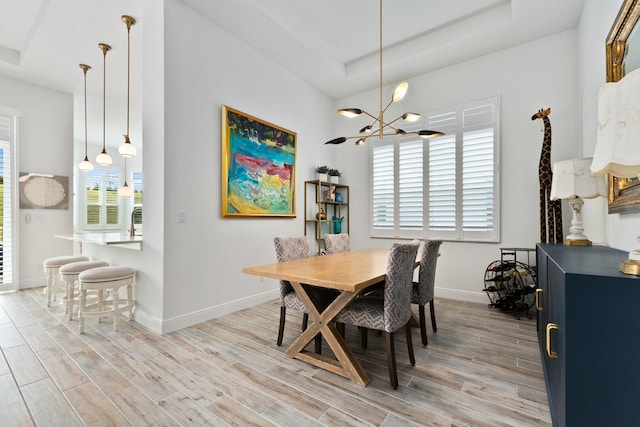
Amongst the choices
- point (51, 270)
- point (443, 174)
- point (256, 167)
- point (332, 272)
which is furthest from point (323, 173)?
point (51, 270)

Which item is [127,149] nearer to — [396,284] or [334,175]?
[334,175]

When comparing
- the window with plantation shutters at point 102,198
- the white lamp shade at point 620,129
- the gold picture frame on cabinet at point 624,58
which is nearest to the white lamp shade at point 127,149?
the white lamp shade at point 620,129

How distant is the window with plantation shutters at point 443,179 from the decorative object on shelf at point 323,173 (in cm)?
76

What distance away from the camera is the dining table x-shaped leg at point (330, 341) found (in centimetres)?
197

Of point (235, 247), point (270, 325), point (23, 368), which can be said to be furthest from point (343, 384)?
point (23, 368)

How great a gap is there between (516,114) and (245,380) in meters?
4.02

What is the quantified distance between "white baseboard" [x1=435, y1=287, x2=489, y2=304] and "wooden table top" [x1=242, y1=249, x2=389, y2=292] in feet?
6.33

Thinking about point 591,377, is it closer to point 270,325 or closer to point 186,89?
point 270,325

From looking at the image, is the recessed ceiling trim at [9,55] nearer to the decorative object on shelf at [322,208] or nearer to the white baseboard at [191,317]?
the white baseboard at [191,317]

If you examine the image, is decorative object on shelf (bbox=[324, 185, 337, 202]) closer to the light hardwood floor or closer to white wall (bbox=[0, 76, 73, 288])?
the light hardwood floor

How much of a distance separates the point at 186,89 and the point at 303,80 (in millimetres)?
2047

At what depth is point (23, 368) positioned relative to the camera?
2.07 meters

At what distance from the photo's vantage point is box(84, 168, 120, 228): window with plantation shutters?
7.68 meters

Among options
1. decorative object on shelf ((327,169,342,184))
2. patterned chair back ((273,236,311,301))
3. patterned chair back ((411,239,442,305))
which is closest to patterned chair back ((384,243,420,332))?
patterned chair back ((411,239,442,305))
